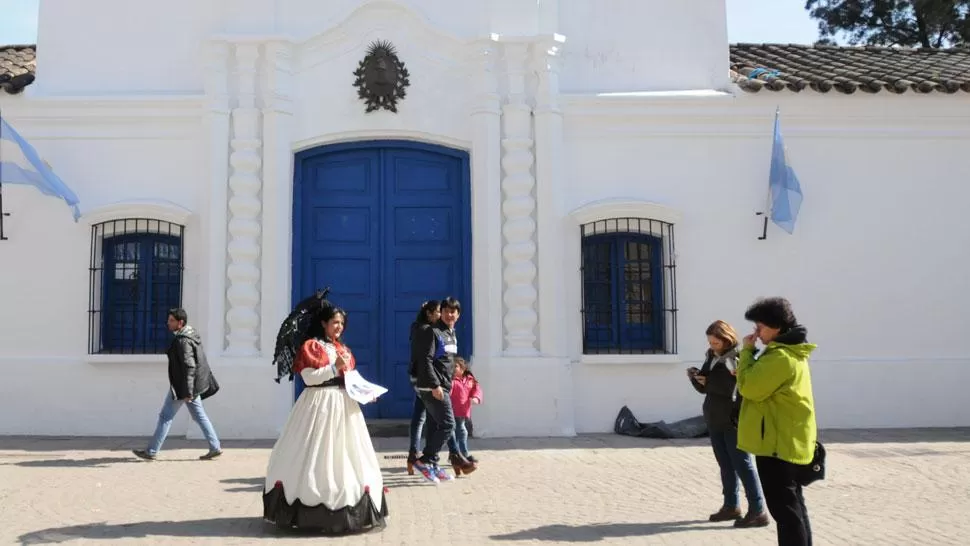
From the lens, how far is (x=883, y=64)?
13.0 meters

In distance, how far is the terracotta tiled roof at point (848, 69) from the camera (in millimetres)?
11328

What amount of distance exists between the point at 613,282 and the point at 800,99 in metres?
3.29

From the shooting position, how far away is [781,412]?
17.0 ft

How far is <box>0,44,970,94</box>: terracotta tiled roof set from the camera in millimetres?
11312

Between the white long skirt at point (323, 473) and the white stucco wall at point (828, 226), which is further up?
the white stucco wall at point (828, 226)

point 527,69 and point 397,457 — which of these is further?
point 527,69

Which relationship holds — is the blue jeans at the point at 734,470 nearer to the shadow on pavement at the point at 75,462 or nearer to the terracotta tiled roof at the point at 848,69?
the shadow on pavement at the point at 75,462

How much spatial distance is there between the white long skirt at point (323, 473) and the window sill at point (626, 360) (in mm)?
5000

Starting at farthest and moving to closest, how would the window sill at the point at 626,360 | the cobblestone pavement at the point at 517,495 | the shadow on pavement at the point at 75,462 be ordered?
the window sill at the point at 626,360 < the shadow on pavement at the point at 75,462 < the cobblestone pavement at the point at 517,495

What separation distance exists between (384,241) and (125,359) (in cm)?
331

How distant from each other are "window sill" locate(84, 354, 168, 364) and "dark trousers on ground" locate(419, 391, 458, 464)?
4.29 metres

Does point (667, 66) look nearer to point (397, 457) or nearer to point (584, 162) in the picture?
point (584, 162)

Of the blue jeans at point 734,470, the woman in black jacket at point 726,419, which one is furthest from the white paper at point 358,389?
the blue jeans at point 734,470

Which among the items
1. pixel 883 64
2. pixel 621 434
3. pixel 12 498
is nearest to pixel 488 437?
pixel 621 434
